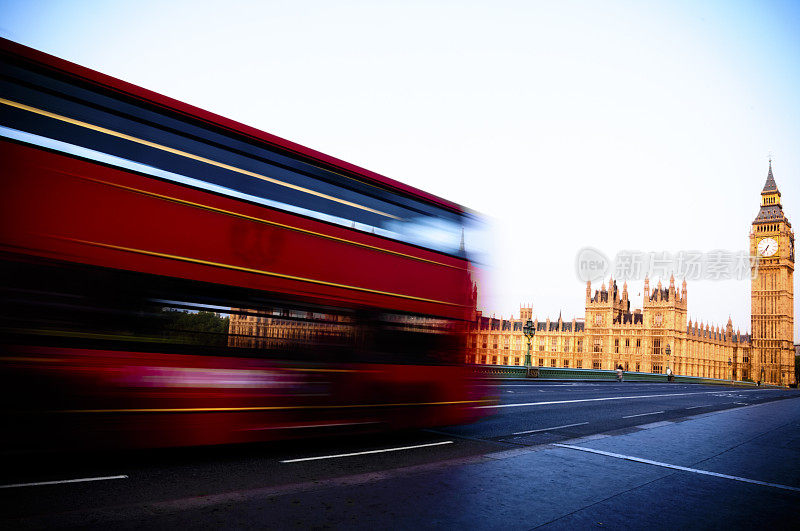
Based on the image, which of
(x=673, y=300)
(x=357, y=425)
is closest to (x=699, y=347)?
(x=673, y=300)

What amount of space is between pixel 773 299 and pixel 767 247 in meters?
11.5

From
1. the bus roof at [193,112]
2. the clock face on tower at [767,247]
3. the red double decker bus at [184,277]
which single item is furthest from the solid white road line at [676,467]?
the clock face on tower at [767,247]

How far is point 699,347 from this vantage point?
105250 millimetres

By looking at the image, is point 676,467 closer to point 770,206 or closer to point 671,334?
point 671,334

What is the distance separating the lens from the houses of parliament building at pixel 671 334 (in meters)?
98.6

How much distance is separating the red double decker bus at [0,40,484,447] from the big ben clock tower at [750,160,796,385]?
126m

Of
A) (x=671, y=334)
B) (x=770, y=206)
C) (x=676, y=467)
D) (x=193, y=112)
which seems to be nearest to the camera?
(x=193, y=112)

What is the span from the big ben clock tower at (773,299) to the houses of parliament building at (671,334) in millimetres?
176

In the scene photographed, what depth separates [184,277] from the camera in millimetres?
6152

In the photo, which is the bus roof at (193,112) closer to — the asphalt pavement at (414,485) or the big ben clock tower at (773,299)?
the asphalt pavement at (414,485)

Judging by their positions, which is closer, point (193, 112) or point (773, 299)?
point (193, 112)

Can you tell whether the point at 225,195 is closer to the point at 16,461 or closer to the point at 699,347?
the point at 16,461

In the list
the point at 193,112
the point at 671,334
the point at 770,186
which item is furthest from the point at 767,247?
the point at 193,112

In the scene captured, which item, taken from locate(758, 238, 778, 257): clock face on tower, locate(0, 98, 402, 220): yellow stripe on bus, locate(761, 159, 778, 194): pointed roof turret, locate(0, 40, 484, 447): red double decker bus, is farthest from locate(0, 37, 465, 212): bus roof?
locate(761, 159, 778, 194): pointed roof turret
